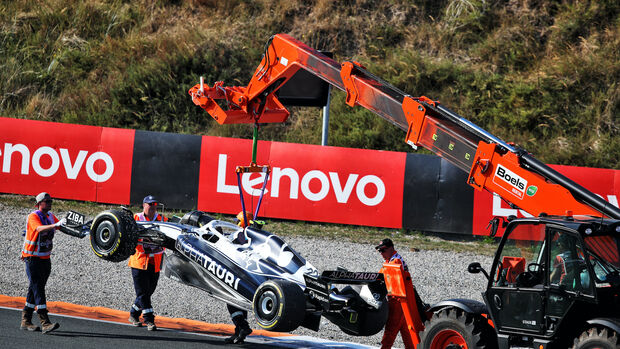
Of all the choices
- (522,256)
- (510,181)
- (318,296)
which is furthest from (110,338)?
(510,181)

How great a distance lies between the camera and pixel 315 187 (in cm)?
1805

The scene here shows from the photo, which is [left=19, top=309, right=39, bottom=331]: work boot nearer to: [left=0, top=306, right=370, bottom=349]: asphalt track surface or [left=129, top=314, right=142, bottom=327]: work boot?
[left=0, top=306, right=370, bottom=349]: asphalt track surface

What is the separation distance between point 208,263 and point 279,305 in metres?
1.90

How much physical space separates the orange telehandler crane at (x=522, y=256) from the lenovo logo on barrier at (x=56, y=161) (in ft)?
33.5

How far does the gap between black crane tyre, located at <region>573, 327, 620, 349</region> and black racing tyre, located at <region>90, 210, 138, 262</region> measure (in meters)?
6.06

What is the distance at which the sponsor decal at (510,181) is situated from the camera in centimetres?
862

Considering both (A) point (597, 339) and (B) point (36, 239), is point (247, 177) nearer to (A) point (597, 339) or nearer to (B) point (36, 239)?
(B) point (36, 239)

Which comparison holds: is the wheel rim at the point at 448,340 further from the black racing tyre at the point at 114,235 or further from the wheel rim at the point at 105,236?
the wheel rim at the point at 105,236

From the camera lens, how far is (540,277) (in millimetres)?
8328

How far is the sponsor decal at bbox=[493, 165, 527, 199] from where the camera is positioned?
8625 millimetres

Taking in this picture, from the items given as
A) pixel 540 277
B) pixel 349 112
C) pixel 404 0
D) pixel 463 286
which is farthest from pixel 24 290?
pixel 404 0

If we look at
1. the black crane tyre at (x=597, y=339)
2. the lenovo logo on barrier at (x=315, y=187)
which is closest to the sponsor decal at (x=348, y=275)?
the black crane tyre at (x=597, y=339)

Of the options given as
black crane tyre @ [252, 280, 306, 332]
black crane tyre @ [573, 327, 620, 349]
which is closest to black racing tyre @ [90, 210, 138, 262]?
black crane tyre @ [252, 280, 306, 332]

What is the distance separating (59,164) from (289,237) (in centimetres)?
620
